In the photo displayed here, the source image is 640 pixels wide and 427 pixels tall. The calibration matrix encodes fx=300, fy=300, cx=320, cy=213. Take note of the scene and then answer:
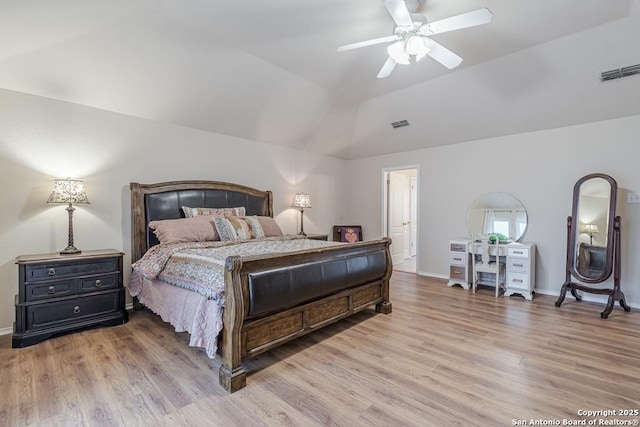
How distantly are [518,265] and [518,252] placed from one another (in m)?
0.18

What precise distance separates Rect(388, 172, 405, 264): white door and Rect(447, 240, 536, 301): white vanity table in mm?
1717

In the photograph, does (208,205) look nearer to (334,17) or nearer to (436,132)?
(334,17)

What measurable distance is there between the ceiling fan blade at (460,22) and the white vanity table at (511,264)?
10.3 ft

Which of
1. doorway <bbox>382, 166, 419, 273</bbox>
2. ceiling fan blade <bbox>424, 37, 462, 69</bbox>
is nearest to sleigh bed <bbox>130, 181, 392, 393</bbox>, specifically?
ceiling fan blade <bbox>424, 37, 462, 69</bbox>

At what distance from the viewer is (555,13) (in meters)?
2.67

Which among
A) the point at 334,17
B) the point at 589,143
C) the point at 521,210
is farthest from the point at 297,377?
the point at 589,143

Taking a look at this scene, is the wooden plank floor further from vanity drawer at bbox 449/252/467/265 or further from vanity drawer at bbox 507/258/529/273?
vanity drawer at bbox 449/252/467/265

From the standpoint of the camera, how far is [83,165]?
3.24 metres

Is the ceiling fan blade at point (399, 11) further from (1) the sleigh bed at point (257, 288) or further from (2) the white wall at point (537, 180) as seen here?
(2) the white wall at point (537, 180)

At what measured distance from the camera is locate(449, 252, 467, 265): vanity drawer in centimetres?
457

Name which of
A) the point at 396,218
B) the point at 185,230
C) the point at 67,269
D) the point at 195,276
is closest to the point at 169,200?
the point at 185,230

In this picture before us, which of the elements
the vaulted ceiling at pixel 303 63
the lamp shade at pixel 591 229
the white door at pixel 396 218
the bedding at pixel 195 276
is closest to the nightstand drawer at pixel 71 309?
the bedding at pixel 195 276

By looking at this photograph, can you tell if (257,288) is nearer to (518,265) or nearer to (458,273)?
(458,273)

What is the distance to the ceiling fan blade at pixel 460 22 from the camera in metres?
1.99
